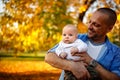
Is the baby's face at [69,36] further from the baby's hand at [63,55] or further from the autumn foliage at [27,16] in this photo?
the autumn foliage at [27,16]

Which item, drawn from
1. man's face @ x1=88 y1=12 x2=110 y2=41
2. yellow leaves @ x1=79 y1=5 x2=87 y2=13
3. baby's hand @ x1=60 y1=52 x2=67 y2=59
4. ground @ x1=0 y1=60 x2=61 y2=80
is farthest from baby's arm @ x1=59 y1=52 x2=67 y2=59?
ground @ x1=0 y1=60 x2=61 y2=80

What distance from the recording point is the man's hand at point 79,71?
2941 mm

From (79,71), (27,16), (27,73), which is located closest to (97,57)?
(79,71)

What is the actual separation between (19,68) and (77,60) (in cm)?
1742

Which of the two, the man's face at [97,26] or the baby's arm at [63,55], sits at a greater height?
the man's face at [97,26]

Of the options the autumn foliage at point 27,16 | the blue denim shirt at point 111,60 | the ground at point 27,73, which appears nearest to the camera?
the blue denim shirt at point 111,60

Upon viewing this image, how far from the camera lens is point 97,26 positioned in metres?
3.13

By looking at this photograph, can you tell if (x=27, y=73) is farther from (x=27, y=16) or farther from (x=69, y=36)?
(x=69, y=36)

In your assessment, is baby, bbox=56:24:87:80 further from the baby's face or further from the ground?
the ground

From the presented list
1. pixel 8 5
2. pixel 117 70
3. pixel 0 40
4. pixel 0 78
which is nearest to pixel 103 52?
pixel 117 70

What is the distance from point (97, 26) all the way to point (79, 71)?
42 cm

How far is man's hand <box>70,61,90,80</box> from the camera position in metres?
2.94

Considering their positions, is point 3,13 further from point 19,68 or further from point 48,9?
point 19,68

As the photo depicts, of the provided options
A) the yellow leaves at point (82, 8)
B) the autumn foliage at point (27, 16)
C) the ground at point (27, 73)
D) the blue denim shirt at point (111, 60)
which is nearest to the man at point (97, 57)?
the blue denim shirt at point (111, 60)
